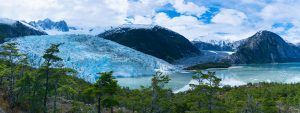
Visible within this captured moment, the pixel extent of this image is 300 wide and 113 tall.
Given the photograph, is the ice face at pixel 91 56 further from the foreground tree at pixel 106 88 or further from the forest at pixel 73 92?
the foreground tree at pixel 106 88

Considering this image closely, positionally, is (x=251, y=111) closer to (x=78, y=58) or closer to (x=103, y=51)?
(x=78, y=58)

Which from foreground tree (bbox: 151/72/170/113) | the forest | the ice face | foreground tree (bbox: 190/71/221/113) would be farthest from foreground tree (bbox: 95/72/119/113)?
the ice face

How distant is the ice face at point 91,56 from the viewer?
12383 centimetres

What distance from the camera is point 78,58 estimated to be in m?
129

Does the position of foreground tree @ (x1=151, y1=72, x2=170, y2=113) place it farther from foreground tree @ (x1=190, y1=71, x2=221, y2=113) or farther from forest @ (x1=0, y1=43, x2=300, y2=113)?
foreground tree @ (x1=190, y1=71, x2=221, y2=113)

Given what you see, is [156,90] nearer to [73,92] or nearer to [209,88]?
[209,88]

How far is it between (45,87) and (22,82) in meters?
1.97

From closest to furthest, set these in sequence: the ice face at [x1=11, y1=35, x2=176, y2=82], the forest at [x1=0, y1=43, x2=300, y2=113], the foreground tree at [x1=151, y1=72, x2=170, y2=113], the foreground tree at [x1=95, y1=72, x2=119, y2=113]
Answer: the foreground tree at [x1=95, y1=72, x2=119, y2=113] → the forest at [x1=0, y1=43, x2=300, y2=113] → the foreground tree at [x1=151, y1=72, x2=170, y2=113] → the ice face at [x1=11, y1=35, x2=176, y2=82]

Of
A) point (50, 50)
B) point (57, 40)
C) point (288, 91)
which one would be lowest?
point (288, 91)

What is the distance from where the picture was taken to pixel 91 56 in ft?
440

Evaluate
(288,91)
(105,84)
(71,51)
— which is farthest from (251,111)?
(71,51)

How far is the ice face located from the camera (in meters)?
124

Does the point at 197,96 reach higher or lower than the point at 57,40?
lower

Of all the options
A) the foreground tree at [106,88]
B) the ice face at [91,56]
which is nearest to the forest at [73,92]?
the foreground tree at [106,88]
